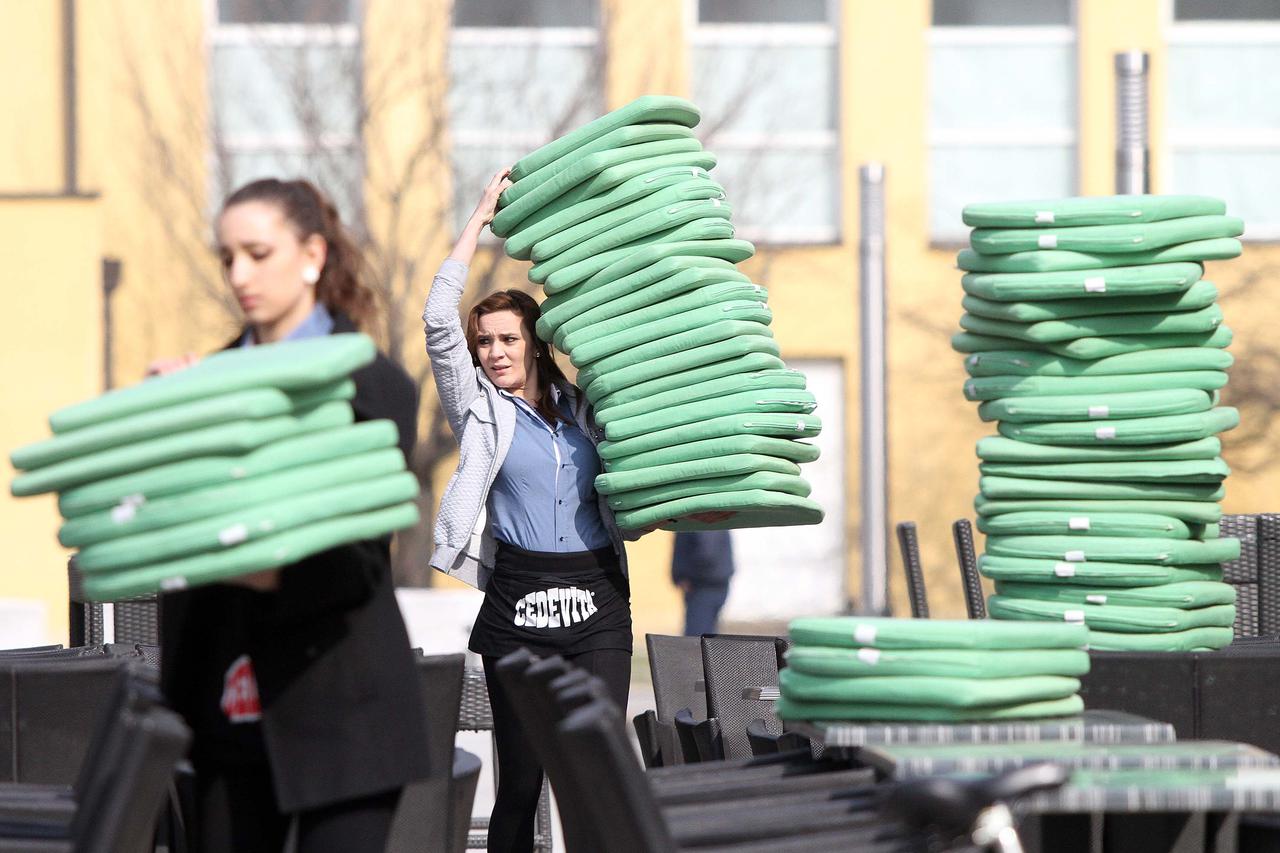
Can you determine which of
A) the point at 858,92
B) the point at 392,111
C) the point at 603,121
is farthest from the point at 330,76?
the point at 603,121

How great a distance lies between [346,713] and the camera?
11.3 feet

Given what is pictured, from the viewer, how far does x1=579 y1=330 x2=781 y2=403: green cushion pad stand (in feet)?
17.6

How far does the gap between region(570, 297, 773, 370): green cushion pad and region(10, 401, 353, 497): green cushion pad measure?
2019 mm

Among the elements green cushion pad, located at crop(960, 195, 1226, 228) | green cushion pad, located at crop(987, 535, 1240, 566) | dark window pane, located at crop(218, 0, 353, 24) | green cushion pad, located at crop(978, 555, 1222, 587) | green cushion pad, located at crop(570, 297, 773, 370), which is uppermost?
dark window pane, located at crop(218, 0, 353, 24)

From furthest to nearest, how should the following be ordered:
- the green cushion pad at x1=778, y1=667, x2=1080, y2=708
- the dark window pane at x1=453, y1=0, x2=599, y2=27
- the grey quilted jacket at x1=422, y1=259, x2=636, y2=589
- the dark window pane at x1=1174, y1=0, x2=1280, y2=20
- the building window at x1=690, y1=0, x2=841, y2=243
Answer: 1. the dark window pane at x1=1174, y1=0, x2=1280, y2=20
2. the building window at x1=690, y1=0, x2=841, y2=243
3. the dark window pane at x1=453, y1=0, x2=599, y2=27
4. the grey quilted jacket at x1=422, y1=259, x2=636, y2=589
5. the green cushion pad at x1=778, y1=667, x2=1080, y2=708

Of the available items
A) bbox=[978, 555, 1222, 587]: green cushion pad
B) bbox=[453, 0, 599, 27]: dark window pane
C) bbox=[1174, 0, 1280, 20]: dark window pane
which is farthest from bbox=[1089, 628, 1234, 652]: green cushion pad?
bbox=[1174, 0, 1280, 20]: dark window pane

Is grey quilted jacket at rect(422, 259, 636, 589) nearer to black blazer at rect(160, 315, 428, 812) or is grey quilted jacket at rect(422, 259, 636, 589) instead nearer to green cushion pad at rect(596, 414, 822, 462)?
green cushion pad at rect(596, 414, 822, 462)

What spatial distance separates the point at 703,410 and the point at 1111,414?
107cm

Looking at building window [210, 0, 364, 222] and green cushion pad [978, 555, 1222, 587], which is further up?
building window [210, 0, 364, 222]

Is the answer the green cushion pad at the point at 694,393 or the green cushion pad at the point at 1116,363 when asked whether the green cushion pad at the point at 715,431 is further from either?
the green cushion pad at the point at 1116,363

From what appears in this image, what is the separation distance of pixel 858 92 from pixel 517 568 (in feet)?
44.4

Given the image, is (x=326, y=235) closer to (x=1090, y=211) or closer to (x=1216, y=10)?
(x=1090, y=211)

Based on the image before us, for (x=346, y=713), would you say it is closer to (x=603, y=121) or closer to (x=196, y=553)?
(x=196, y=553)

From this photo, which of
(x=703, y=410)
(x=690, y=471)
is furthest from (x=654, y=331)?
(x=690, y=471)
